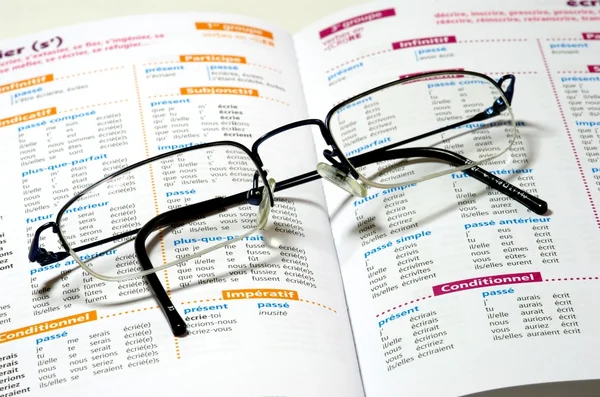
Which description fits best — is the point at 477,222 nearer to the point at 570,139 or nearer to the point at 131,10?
the point at 570,139

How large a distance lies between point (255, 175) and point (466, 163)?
0.27 m

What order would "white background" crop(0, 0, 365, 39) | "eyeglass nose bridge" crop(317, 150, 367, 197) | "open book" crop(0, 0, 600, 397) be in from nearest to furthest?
"open book" crop(0, 0, 600, 397) < "eyeglass nose bridge" crop(317, 150, 367, 197) < "white background" crop(0, 0, 365, 39)

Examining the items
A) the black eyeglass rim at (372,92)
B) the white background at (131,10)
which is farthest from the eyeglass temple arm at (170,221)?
the white background at (131,10)

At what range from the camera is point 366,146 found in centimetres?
96

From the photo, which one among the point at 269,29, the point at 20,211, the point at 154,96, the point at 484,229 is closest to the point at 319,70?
the point at 269,29

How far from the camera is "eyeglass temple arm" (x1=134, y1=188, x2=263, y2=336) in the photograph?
32.2 inches

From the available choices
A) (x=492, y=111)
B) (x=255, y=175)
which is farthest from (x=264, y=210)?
(x=492, y=111)

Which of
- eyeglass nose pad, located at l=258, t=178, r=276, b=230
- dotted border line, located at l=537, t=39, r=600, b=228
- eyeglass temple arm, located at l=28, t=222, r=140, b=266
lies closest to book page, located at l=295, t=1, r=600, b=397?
dotted border line, located at l=537, t=39, r=600, b=228

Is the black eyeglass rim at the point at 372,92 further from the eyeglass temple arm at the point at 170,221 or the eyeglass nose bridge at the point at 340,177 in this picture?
the eyeglass temple arm at the point at 170,221

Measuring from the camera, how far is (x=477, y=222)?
88 cm

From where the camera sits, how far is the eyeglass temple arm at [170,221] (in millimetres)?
818

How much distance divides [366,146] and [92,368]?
0.44 metres

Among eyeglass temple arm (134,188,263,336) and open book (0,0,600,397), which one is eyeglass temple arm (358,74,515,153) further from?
eyeglass temple arm (134,188,263,336)

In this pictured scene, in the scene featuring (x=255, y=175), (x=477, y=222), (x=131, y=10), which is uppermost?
(x=131, y=10)
